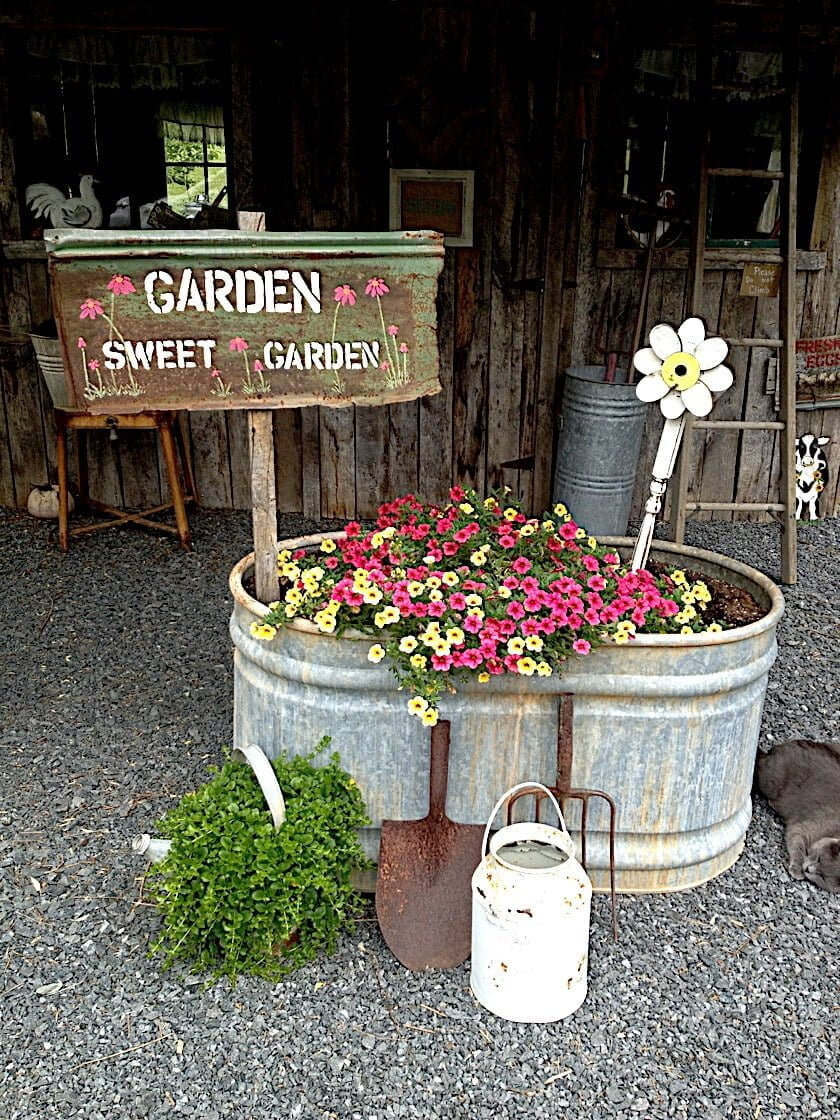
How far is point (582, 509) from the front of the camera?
4988 millimetres

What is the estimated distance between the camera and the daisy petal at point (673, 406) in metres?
2.72

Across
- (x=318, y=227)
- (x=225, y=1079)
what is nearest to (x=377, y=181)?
(x=318, y=227)

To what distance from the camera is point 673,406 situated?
2729 mm

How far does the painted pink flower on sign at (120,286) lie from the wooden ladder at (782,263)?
115 inches

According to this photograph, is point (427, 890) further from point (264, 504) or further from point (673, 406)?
point (673, 406)

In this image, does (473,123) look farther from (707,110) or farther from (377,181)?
(707,110)

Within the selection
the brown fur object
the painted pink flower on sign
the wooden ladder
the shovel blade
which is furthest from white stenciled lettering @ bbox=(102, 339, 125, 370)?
the wooden ladder

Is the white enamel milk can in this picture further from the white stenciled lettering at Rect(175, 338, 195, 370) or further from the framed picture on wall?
the framed picture on wall

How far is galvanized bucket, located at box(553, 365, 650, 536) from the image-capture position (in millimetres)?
4785

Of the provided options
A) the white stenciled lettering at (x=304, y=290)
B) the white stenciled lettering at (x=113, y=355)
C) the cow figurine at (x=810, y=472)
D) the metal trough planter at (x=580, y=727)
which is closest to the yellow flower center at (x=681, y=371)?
the metal trough planter at (x=580, y=727)

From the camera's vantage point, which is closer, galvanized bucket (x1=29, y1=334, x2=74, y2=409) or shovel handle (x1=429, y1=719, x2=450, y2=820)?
shovel handle (x1=429, y1=719, x2=450, y2=820)

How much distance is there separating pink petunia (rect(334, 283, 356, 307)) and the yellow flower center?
33.9 inches

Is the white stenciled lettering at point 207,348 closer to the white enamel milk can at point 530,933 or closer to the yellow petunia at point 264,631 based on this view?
the yellow petunia at point 264,631

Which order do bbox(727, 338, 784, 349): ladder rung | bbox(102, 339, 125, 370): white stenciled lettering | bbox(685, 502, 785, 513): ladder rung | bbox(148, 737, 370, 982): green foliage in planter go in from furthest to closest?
bbox(685, 502, 785, 513): ladder rung → bbox(727, 338, 784, 349): ladder rung → bbox(102, 339, 125, 370): white stenciled lettering → bbox(148, 737, 370, 982): green foliage in planter
